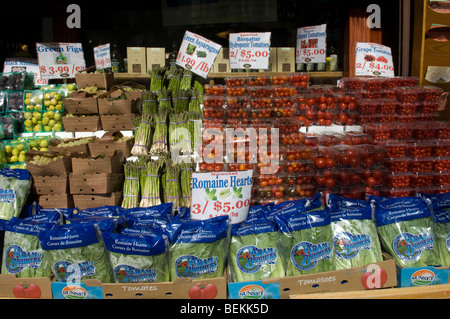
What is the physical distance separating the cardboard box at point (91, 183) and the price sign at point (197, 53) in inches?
79.4

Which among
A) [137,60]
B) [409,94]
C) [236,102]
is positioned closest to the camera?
[409,94]

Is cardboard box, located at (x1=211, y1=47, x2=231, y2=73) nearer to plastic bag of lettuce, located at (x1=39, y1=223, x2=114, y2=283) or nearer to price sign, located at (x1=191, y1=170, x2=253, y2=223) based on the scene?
price sign, located at (x1=191, y1=170, x2=253, y2=223)

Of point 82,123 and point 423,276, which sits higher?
point 82,123

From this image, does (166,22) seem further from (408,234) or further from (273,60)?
(408,234)

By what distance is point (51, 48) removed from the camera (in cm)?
465

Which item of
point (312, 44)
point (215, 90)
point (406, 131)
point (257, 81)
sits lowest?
point (406, 131)

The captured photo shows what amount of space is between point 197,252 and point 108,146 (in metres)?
1.86

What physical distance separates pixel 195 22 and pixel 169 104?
2.34 m

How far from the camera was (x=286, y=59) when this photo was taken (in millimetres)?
5172

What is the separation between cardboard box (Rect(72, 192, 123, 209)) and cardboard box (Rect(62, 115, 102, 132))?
1.13 meters

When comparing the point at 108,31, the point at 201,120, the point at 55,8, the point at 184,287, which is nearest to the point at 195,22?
the point at 108,31

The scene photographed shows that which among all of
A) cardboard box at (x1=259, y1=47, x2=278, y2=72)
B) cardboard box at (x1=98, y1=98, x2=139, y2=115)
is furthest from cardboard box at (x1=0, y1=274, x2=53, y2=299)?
cardboard box at (x1=259, y1=47, x2=278, y2=72)

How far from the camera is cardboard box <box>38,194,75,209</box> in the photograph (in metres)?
3.20

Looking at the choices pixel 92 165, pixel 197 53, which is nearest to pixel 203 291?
pixel 92 165
